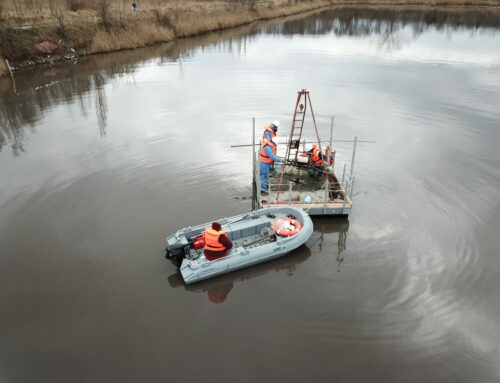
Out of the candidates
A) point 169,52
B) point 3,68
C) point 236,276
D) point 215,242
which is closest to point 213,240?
point 215,242

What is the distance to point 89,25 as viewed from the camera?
27.9m

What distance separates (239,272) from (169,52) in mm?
25762

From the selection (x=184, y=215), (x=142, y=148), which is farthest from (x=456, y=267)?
(x=142, y=148)

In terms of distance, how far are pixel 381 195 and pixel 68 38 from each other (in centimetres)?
2610

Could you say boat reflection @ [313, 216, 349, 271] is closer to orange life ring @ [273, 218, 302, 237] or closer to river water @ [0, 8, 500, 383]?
river water @ [0, 8, 500, 383]

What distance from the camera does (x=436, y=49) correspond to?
2970cm

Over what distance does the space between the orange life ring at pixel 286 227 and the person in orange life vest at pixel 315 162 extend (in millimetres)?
2363

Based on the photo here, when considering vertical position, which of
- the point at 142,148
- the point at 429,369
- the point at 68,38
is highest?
the point at 68,38

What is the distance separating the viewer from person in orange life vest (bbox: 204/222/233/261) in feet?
23.0

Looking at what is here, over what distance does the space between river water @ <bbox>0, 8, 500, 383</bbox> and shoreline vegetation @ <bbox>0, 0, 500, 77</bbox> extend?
5.77 meters

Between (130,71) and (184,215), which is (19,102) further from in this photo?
(184,215)

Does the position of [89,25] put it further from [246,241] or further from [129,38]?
[246,241]

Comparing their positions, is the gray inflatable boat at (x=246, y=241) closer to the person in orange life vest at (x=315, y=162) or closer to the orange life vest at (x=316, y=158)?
the person in orange life vest at (x=315, y=162)

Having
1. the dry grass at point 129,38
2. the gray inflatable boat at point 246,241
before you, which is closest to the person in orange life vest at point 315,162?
the gray inflatable boat at point 246,241
